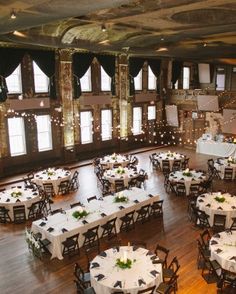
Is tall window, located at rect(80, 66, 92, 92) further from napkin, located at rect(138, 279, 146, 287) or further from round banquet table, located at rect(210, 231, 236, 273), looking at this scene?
napkin, located at rect(138, 279, 146, 287)

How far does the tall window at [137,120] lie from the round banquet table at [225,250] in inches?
566

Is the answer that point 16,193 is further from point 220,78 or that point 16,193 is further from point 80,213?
point 220,78

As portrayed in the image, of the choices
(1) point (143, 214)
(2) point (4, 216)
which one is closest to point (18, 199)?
(2) point (4, 216)

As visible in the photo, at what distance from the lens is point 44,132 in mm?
17453

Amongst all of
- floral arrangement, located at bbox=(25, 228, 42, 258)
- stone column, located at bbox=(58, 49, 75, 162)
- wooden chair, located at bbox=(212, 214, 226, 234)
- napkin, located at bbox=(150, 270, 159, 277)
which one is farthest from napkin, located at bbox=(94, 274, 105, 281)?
stone column, located at bbox=(58, 49, 75, 162)

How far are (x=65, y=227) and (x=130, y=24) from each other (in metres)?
6.66

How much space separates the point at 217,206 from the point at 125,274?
4.75m

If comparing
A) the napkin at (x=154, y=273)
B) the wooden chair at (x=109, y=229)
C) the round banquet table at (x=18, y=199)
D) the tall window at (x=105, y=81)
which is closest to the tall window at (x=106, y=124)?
the tall window at (x=105, y=81)

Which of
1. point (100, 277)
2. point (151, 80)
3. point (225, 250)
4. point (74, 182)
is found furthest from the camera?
point (151, 80)

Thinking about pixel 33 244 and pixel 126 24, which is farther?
pixel 126 24

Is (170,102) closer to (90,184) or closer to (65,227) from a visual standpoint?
(90,184)

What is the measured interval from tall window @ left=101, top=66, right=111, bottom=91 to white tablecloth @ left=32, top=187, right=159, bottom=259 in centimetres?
1001

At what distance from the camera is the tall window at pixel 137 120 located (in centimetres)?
2214

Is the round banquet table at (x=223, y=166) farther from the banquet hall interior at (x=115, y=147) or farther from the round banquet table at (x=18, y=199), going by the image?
the round banquet table at (x=18, y=199)
